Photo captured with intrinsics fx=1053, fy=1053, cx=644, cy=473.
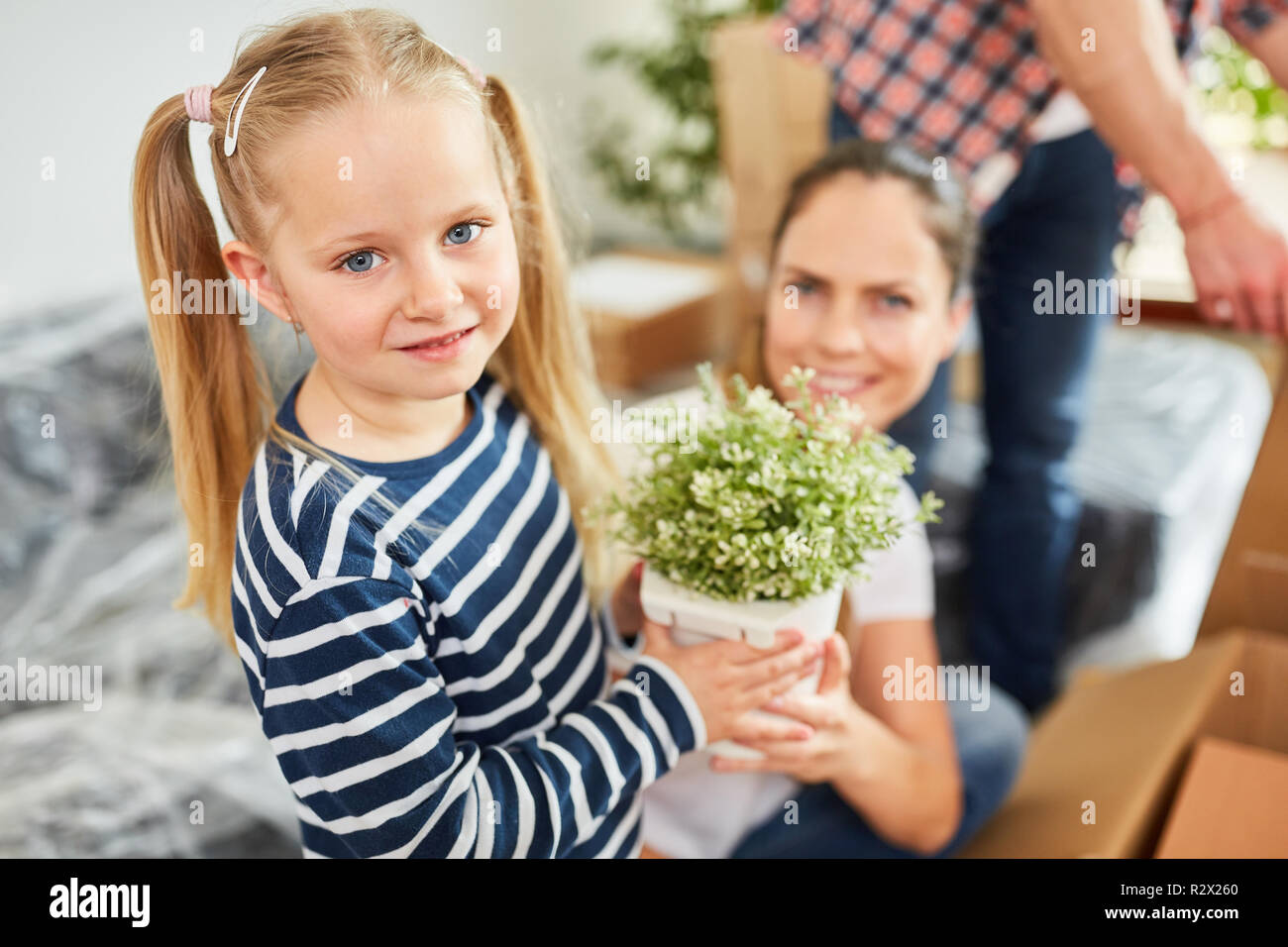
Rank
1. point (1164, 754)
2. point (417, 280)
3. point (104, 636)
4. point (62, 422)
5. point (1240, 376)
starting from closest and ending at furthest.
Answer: point (417, 280) → point (1164, 754) → point (104, 636) → point (62, 422) → point (1240, 376)

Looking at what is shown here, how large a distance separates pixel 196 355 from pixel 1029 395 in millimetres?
1005

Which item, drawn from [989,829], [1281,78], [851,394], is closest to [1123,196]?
[1281,78]

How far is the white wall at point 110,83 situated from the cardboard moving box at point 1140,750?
2.12 feet

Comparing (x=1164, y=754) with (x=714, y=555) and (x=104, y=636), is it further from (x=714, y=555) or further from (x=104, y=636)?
(x=104, y=636)

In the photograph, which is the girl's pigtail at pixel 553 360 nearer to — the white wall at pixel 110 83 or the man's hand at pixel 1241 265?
the white wall at pixel 110 83

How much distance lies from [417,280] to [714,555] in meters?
0.24

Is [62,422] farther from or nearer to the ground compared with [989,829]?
farther from the ground

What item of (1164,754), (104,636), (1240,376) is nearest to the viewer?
(1164,754)

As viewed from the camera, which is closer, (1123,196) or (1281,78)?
(1281,78)

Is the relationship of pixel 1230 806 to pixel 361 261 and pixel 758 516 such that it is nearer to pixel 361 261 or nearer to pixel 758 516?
pixel 758 516

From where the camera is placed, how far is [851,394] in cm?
84

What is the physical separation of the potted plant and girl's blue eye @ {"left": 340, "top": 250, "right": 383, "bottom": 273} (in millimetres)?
221

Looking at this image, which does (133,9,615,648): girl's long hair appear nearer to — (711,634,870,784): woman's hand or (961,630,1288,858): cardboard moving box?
(711,634,870,784): woman's hand

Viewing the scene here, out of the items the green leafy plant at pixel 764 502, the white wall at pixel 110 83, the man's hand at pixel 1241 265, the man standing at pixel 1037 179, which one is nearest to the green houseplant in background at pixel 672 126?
the man standing at pixel 1037 179
